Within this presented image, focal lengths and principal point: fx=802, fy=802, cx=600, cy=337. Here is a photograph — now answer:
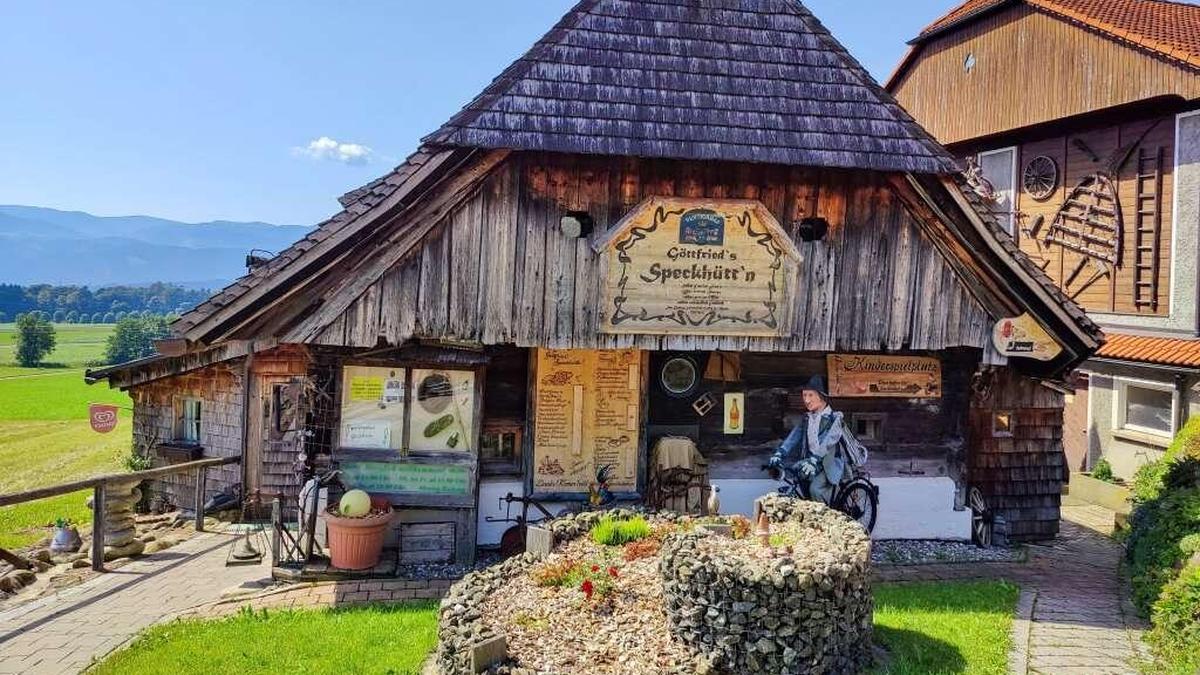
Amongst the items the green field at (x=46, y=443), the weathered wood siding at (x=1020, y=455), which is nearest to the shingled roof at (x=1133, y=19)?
the weathered wood siding at (x=1020, y=455)

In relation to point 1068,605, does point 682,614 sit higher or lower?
higher

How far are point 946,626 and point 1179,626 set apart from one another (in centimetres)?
194

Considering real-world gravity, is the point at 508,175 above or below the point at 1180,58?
below

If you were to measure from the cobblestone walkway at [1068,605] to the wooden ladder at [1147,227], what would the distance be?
586 centimetres

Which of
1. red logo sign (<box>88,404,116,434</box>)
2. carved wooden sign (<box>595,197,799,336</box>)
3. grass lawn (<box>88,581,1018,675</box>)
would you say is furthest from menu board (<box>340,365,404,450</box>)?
red logo sign (<box>88,404,116,434</box>)

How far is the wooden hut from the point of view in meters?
9.24

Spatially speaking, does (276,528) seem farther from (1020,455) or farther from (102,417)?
(1020,455)

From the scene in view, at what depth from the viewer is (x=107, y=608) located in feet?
27.9

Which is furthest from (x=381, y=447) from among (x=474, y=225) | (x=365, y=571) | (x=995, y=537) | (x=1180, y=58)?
(x=1180, y=58)

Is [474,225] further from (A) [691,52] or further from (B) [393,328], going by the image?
(A) [691,52]

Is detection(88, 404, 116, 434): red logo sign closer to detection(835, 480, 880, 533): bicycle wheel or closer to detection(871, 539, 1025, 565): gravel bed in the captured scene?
detection(835, 480, 880, 533): bicycle wheel

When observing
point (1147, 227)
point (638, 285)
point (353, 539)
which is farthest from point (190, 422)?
point (1147, 227)

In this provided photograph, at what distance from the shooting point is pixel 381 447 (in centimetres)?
1009

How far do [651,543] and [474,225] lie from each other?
13.6 ft
